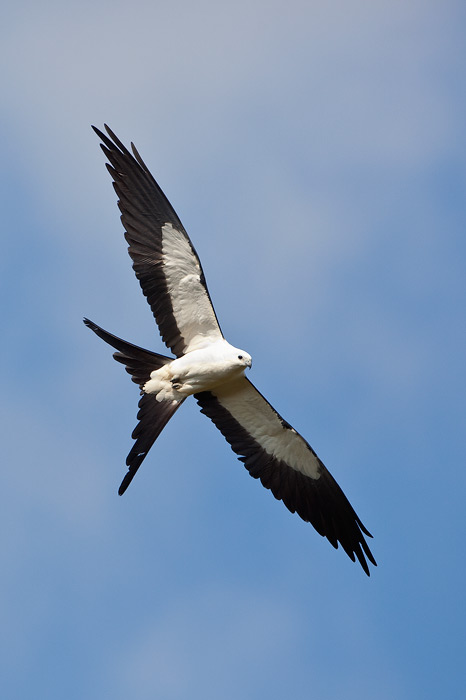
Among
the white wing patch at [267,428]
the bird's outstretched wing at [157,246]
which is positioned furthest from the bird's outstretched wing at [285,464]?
the bird's outstretched wing at [157,246]

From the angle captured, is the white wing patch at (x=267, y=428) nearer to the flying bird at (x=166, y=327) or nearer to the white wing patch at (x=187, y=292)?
the flying bird at (x=166, y=327)

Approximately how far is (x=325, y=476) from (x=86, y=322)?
13.0 feet

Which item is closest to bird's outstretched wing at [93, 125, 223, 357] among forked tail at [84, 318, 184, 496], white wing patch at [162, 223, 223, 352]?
white wing patch at [162, 223, 223, 352]

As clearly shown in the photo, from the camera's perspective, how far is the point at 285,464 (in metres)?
13.4

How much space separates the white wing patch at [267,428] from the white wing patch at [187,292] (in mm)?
769

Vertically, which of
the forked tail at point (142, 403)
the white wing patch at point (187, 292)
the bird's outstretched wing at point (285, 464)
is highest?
the white wing patch at point (187, 292)

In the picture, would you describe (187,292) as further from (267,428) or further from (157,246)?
(267,428)

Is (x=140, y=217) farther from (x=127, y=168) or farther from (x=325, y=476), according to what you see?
(x=325, y=476)

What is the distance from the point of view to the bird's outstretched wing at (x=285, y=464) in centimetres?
1318

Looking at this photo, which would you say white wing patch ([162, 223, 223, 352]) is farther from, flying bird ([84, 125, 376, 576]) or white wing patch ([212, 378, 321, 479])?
white wing patch ([212, 378, 321, 479])

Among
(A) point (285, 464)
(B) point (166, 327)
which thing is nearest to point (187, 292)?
(B) point (166, 327)

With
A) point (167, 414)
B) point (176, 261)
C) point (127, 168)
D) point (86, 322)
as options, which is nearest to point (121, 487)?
point (167, 414)

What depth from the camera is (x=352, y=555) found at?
13305 millimetres

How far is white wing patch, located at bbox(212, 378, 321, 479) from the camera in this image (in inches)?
514
